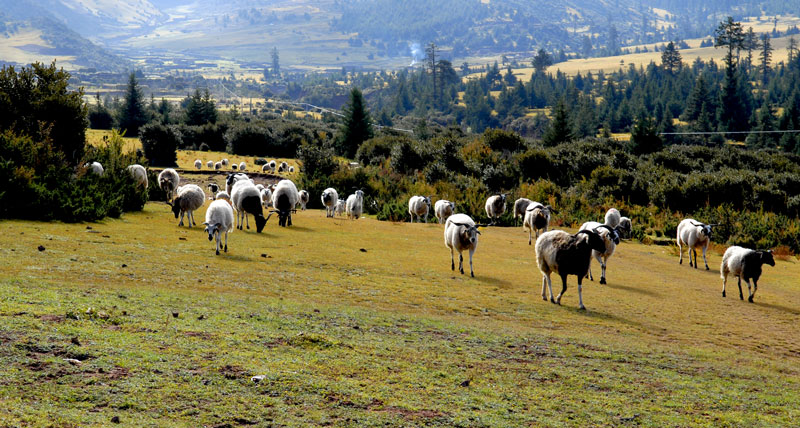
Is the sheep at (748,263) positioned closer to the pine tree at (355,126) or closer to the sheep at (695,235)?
the sheep at (695,235)

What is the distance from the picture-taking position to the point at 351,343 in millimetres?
11641

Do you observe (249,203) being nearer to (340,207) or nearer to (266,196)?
(266,196)

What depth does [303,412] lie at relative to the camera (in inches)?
331

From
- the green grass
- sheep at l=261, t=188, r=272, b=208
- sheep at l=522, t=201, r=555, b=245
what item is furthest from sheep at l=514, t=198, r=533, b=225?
the green grass

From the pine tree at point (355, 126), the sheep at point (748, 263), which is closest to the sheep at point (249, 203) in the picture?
the sheep at point (748, 263)

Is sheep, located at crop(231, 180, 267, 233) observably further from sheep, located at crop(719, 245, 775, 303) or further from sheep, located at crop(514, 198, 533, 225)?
sheep, located at crop(719, 245, 775, 303)

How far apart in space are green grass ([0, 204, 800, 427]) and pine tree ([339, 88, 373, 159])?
71.7 metres

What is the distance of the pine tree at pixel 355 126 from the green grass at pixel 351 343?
71686 millimetres

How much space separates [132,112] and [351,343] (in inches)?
4082

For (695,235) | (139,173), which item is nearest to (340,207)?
(139,173)

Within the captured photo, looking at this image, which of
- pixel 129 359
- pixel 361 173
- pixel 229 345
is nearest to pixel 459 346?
pixel 229 345

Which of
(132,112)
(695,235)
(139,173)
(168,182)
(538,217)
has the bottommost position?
(695,235)

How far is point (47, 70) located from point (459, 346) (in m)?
28.0

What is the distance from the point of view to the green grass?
28.2 ft
